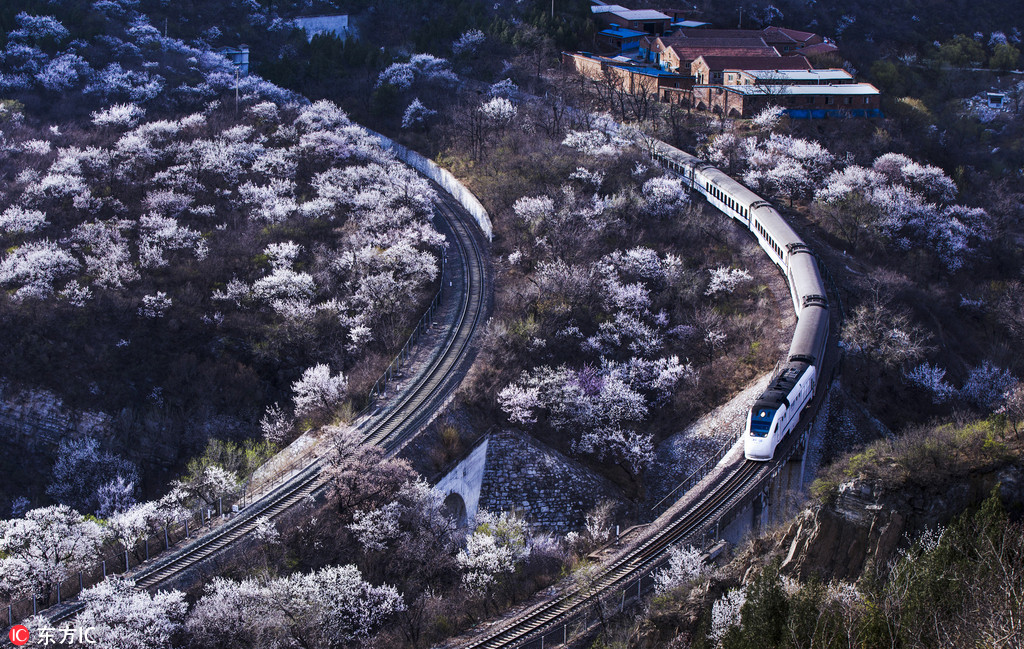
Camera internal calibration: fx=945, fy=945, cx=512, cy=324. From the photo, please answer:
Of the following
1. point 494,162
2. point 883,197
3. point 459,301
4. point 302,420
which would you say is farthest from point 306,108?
point 883,197

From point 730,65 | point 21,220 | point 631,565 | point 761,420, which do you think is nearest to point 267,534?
point 631,565

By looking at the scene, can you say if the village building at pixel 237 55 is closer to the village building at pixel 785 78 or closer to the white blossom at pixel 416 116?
the white blossom at pixel 416 116

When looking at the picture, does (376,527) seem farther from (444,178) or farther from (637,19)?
(637,19)

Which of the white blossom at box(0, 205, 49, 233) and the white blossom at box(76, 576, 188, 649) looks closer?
the white blossom at box(76, 576, 188, 649)

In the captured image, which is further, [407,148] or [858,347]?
[407,148]

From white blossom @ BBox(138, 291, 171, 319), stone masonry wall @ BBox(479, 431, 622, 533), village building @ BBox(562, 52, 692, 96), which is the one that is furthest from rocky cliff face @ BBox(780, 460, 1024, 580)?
village building @ BBox(562, 52, 692, 96)

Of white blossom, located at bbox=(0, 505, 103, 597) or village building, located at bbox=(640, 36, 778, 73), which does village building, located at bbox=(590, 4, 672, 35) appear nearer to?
village building, located at bbox=(640, 36, 778, 73)

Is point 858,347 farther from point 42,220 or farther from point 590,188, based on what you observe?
point 42,220
